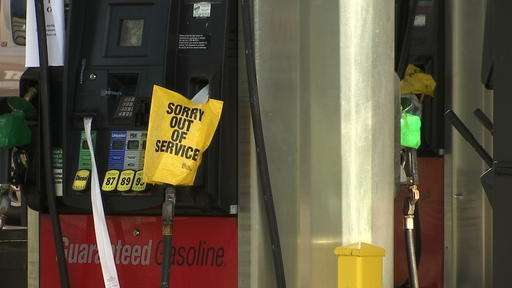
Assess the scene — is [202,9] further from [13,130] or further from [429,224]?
[429,224]

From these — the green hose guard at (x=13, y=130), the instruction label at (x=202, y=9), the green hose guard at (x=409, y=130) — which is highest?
the instruction label at (x=202, y=9)

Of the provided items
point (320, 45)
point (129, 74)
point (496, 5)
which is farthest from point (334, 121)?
point (496, 5)

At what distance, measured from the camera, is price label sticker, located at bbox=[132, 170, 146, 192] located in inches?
161

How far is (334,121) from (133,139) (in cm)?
87

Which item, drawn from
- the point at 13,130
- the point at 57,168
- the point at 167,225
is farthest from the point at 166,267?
the point at 13,130

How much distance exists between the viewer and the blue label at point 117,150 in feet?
13.7

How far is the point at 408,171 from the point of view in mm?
5500

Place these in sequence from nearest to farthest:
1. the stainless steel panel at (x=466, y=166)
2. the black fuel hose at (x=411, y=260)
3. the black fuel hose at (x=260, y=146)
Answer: the black fuel hose at (x=260, y=146)
the black fuel hose at (x=411, y=260)
the stainless steel panel at (x=466, y=166)

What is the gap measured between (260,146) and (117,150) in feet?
1.93

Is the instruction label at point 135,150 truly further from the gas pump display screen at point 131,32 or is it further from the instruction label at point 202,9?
the instruction label at point 202,9

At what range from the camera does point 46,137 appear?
4.28 m

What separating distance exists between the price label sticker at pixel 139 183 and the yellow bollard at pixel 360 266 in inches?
33.2

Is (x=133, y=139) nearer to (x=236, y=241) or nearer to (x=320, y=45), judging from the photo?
(x=236, y=241)

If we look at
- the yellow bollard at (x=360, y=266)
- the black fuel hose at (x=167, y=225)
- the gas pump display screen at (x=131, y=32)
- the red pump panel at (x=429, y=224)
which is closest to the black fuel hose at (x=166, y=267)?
the black fuel hose at (x=167, y=225)
